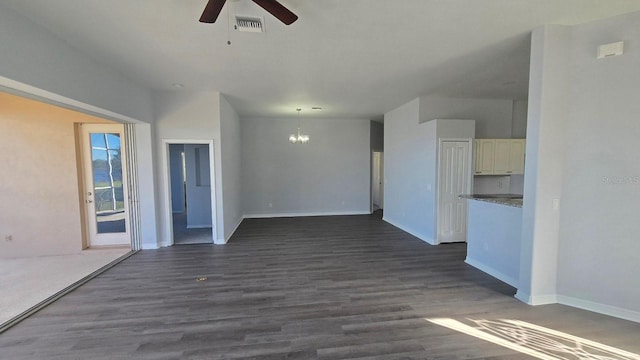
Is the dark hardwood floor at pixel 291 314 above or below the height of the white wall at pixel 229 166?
below

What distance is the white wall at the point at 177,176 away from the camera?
7922 mm

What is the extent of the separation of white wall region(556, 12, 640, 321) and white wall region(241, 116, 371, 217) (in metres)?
5.63

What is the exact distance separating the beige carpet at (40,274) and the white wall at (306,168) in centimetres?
380

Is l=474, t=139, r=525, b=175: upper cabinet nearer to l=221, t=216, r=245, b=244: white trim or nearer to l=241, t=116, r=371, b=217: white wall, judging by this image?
l=241, t=116, r=371, b=217: white wall

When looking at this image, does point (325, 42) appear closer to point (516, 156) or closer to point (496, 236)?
point (496, 236)

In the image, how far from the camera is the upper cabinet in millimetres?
5203

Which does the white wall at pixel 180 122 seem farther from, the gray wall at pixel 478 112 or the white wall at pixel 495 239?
the white wall at pixel 495 239

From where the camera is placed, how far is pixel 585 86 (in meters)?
2.74

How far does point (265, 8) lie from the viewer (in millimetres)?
1965

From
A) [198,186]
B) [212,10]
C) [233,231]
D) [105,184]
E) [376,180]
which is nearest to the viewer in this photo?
[212,10]

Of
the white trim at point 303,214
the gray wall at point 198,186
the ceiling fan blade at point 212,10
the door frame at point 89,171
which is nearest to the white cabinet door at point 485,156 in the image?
the white trim at point 303,214

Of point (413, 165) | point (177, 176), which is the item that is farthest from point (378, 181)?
point (177, 176)

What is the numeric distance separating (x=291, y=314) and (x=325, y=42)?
9.85 ft

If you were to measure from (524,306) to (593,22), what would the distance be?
3059 millimetres
